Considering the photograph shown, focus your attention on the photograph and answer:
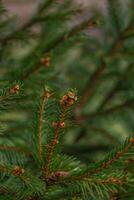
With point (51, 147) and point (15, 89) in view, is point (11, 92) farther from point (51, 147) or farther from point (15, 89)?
point (51, 147)

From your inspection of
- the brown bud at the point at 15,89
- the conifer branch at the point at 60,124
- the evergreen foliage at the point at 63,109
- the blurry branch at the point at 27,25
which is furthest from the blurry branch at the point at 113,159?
the blurry branch at the point at 27,25

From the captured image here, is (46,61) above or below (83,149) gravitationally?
above

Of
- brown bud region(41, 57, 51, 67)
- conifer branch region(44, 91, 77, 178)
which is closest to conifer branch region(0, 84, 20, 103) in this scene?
conifer branch region(44, 91, 77, 178)

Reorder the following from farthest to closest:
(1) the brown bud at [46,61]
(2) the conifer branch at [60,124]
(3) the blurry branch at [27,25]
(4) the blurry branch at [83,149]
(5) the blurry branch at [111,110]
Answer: (4) the blurry branch at [83,149], (5) the blurry branch at [111,110], (3) the blurry branch at [27,25], (1) the brown bud at [46,61], (2) the conifer branch at [60,124]

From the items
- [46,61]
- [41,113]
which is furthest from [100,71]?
[41,113]

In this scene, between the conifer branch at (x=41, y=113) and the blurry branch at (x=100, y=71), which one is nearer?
the conifer branch at (x=41, y=113)

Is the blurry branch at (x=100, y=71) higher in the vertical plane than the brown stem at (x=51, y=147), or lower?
higher

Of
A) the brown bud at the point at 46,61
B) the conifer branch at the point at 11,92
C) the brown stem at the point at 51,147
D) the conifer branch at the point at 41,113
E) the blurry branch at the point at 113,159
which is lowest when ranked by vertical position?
the blurry branch at the point at 113,159

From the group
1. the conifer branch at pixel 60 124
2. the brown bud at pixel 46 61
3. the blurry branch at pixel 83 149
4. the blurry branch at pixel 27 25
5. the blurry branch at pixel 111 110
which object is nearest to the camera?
the conifer branch at pixel 60 124

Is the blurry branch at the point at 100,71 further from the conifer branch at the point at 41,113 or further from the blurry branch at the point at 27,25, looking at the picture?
the conifer branch at the point at 41,113

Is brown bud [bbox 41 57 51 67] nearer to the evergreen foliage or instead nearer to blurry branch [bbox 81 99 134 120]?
the evergreen foliage
